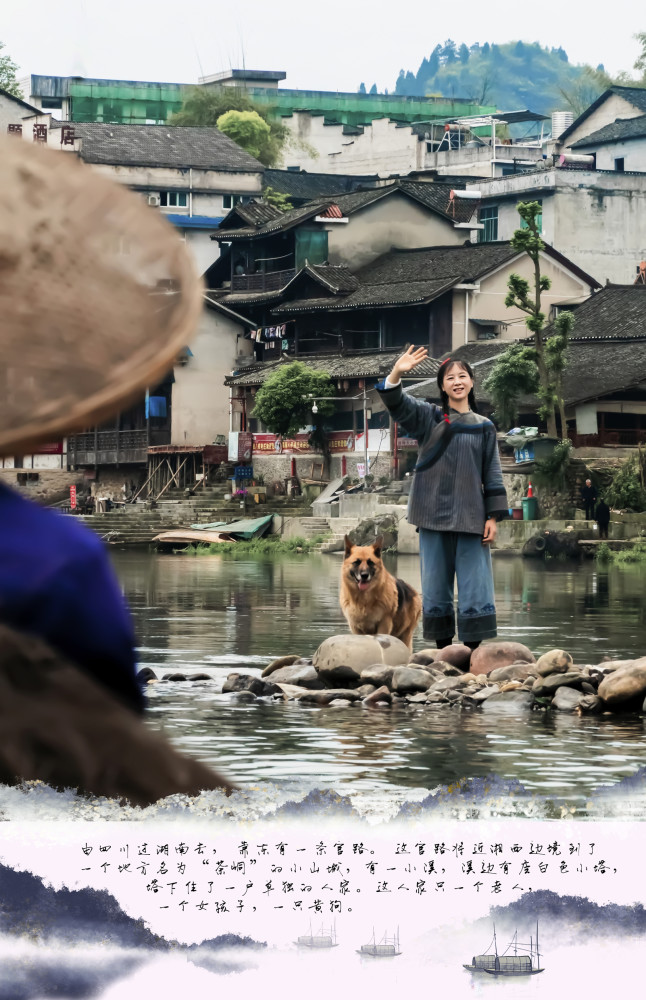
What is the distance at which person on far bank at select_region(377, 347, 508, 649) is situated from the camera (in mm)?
8711

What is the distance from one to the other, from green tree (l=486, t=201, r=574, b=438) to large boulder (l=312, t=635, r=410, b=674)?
29093 mm

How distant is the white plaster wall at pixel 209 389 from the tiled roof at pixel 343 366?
0.87m

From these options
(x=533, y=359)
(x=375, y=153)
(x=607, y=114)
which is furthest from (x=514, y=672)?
(x=375, y=153)

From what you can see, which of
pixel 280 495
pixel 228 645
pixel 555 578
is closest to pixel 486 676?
pixel 228 645

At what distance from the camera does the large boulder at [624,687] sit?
814 cm

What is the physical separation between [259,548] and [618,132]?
33.0m

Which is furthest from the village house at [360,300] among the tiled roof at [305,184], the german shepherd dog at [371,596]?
the german shepherd dog at [371,596]

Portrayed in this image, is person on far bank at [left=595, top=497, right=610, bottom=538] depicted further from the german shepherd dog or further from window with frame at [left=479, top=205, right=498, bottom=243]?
window with frame at [left=479, top=205, right=498, bottom=243]

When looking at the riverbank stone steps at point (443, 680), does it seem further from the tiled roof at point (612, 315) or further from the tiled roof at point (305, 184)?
the tiled roof at point (305, 184)

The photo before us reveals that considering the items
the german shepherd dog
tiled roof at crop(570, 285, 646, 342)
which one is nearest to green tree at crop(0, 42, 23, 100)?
tiled roof at crop(570, 285, 646, 342)

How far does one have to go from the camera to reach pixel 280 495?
165 ft

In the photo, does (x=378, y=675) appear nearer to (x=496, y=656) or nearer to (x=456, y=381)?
(x=496, y=656)

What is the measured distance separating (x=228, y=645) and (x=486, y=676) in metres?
3.31

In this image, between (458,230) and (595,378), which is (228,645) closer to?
(595,378)
